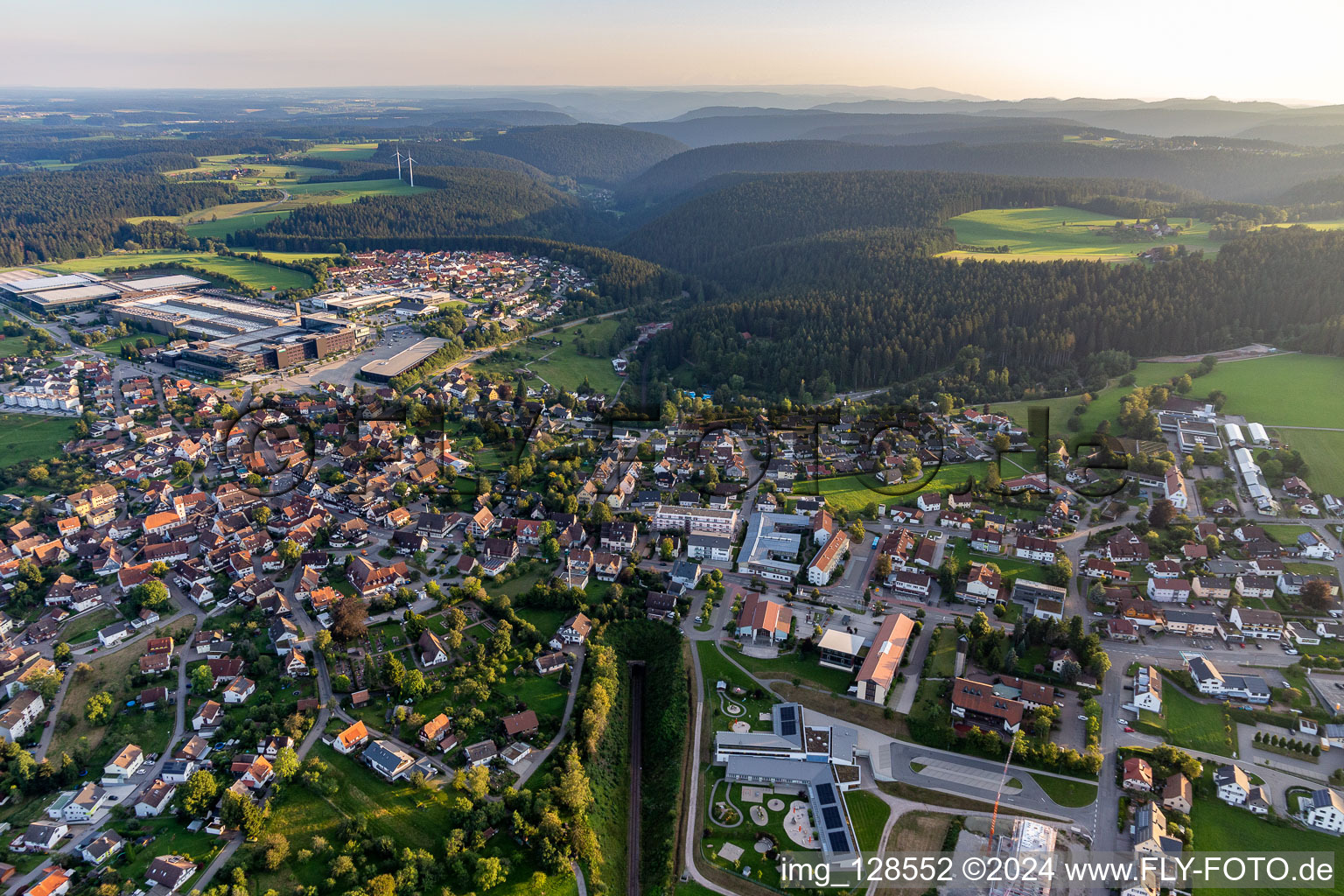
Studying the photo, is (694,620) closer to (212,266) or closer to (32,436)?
(32,436)

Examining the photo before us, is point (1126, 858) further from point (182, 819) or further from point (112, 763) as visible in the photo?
point (112, 763)

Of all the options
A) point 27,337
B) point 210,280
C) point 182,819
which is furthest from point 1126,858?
point 210,280

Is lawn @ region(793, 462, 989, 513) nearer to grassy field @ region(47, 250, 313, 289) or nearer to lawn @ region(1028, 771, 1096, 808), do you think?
lawn @ region(1028, 771, 1096, 808)

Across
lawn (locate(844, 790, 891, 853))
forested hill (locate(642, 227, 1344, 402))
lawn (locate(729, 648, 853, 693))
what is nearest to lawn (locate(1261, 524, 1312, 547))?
forested hill (locate(642, 227, 1344, 402))

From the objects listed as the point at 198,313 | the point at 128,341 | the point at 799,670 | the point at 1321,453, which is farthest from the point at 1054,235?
the point at 128,341

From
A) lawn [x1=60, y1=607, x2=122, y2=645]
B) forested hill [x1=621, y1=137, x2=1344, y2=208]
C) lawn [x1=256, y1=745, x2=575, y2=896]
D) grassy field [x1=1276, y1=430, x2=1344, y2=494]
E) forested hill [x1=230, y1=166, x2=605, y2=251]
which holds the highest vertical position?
forested hill [x1=621, y1=137, x2=1344, y2=208]

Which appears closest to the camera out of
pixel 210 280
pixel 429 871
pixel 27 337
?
pixel 429 871
